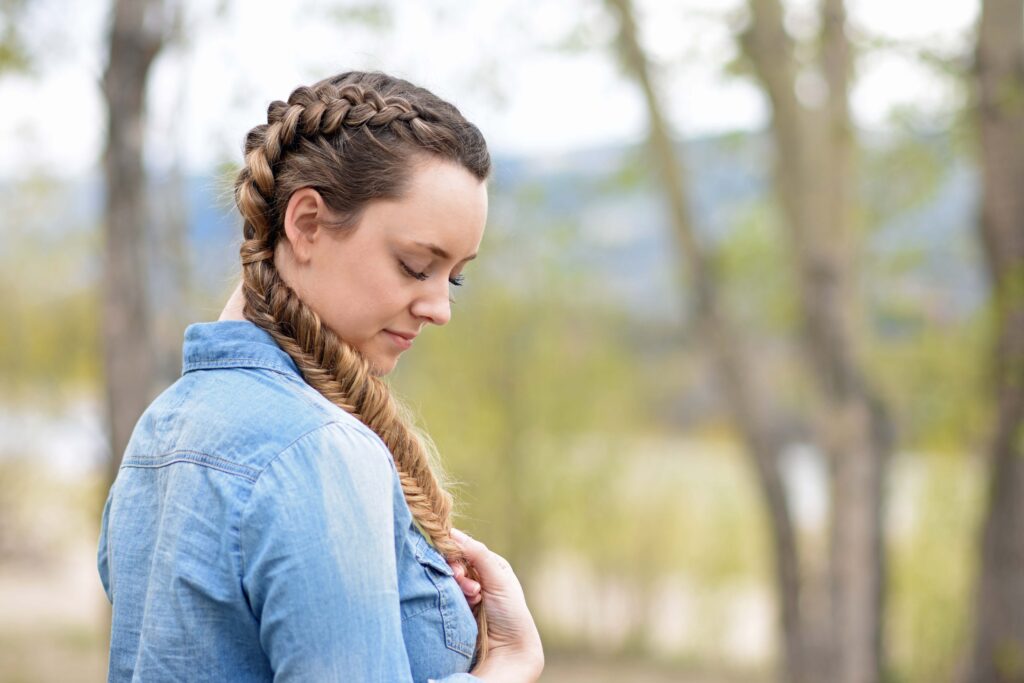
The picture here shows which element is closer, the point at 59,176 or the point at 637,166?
the point at 637,166

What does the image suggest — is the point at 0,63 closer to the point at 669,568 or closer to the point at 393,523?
the point at 393,523

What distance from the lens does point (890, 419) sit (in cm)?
711

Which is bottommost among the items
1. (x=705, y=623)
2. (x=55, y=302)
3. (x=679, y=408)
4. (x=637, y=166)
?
(x=705, y=623)

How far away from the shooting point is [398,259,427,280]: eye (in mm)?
1284

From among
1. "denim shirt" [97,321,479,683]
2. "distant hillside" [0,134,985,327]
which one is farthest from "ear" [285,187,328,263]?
"distant hillside" [0,134,985,327]

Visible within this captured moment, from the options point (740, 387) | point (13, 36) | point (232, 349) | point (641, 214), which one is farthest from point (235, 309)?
point (641, 214)

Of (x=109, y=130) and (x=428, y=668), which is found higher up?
(x=109, y=130)

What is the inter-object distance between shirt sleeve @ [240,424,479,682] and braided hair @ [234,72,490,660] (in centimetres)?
18

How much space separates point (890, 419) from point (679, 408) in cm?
439

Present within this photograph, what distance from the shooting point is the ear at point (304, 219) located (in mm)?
1262

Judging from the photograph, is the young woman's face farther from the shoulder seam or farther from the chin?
the shoulder seam

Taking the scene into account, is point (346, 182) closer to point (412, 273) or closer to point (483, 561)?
point (412, 273)

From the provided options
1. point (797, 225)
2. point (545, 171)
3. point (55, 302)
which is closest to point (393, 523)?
point (797, 225)

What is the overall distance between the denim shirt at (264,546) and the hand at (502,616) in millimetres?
65
